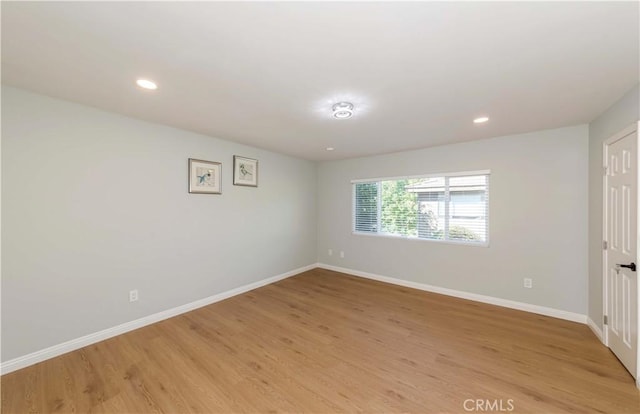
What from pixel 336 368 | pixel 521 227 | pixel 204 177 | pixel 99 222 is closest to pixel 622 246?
pixel 521 227

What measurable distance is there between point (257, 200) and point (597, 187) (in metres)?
4.48

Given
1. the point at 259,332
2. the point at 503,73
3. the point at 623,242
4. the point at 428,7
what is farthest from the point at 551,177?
the point at 259,332

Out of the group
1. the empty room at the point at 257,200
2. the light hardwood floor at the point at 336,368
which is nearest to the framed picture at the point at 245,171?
the empty room at the point at 257,200

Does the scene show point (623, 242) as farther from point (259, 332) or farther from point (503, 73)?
point (259, 332)

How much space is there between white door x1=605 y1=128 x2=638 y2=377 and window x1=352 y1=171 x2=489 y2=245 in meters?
1.26

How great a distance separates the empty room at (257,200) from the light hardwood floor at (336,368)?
0.07ft

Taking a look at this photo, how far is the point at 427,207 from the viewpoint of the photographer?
4.16 m

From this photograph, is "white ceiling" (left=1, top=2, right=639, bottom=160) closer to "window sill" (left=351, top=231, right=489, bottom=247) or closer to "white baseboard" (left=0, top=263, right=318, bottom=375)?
"window sill" (left=351, top=231, right=489, bottom=247)

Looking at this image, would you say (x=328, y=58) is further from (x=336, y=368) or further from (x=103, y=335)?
(x=103, y=335)

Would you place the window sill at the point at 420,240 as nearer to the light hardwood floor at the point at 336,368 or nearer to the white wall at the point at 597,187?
the light hardwood floor at the point at 336,368

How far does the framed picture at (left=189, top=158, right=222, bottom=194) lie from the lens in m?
3.33

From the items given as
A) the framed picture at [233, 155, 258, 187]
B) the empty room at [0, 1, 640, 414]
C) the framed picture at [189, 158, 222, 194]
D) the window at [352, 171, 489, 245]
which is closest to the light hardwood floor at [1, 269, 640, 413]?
the empty room at [0, 1, 640, 414]

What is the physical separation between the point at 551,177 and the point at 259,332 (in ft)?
13.6

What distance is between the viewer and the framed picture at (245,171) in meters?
3.88
